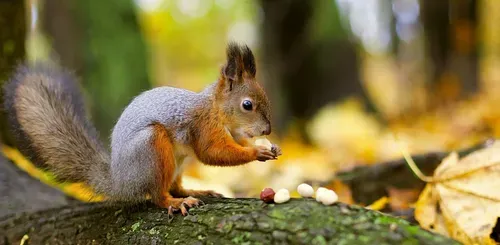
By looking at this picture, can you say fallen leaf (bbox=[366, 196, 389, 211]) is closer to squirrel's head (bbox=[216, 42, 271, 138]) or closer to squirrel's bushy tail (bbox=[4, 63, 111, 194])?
squirrel's head (bbox=[216, 42, 271, 138])

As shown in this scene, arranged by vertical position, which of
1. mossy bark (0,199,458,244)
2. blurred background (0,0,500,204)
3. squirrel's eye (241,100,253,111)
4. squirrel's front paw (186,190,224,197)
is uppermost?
blurred background (0,0,500,204)

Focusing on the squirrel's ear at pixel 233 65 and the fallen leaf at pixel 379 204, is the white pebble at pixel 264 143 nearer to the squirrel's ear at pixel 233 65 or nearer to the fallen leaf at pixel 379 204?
the squirrel's ear at pixel 233 65

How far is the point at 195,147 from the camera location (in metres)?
1.66

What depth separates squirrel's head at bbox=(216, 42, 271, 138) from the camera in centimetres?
171

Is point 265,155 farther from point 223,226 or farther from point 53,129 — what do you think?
point 53,129

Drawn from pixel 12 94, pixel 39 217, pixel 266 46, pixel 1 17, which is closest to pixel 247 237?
pixel 39 217

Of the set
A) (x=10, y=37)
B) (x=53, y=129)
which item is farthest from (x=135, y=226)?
(x=10, y=37)

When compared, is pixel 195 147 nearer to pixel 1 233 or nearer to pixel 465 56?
pixel 1 233

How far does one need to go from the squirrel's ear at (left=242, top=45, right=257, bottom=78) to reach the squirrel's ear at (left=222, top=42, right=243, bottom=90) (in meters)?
0.01

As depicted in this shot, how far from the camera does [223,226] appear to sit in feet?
4.22

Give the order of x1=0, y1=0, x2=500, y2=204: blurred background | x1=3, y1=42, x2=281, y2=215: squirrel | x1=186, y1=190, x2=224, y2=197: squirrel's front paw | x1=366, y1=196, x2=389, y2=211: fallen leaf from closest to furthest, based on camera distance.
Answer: x1=3, y1=42, x2=281, y2=215: squirrel, x1=186, y1=190, x2=224, y2=197: squirrel's front paw, x1=366, y1=196, x2=389, y2=211: fallen leaf, x1=0, y1=0, x2=500, y2=204: blurred background

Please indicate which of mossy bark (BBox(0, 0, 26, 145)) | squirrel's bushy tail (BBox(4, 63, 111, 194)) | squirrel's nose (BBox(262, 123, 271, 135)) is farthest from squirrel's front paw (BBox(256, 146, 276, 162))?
mossy bark (BBox(0, 0, 26, 145))

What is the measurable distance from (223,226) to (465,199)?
0.69 m

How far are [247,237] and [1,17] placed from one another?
182 cm
